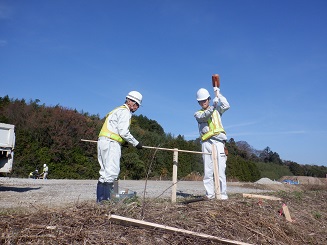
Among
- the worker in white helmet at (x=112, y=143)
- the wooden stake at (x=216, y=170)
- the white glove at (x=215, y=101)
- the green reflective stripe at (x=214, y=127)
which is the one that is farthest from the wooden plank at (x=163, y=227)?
→ the white glove at (x=215, y=101)

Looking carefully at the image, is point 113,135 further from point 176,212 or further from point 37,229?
point 37,229

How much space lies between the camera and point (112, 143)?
18.7 ft

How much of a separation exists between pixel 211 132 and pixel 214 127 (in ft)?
0.42

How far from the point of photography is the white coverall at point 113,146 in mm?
5590

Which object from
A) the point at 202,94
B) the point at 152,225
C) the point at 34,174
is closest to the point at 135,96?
the point at 202,94

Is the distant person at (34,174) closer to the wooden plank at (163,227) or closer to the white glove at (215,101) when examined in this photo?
the white glove at (215,101)

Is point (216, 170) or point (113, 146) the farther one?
point (216, 170)

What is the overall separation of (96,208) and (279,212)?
10.0ft

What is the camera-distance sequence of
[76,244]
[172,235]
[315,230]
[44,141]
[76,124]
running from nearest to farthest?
[76,244], [172,235], [315,230], [44,141], [76,124]

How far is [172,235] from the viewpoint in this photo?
358 centimetres

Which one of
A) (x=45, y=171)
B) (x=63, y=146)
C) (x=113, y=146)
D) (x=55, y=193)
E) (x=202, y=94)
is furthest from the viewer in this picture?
(x=63, y=146)

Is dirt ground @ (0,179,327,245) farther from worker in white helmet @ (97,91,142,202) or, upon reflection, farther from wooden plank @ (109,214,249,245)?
worker in white helmet @ (97,91,142,202)

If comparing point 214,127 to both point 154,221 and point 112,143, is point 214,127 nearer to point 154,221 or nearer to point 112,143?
point 112,143

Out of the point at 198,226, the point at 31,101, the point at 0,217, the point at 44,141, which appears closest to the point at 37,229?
the point at 0,217
